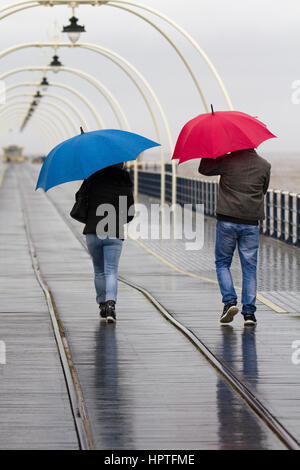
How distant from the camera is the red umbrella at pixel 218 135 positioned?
10648 millimetres

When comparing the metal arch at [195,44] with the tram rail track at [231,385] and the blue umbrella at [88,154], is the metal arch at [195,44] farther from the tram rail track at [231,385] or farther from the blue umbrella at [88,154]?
the blue umbrella at [88,154]

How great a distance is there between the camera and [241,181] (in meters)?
10.7

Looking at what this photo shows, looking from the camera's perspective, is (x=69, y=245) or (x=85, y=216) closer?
(x=85, y=216)

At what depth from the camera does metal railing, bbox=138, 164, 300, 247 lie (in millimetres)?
23578

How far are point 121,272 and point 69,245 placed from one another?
6284 millimetres

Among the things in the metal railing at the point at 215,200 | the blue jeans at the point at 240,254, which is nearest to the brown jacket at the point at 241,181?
the blue jeans at the point at 240,254

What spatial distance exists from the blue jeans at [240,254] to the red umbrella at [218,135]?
0.72m

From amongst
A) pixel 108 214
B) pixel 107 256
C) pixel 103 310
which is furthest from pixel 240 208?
pixel 103 310

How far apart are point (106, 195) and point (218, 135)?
1249 mm
